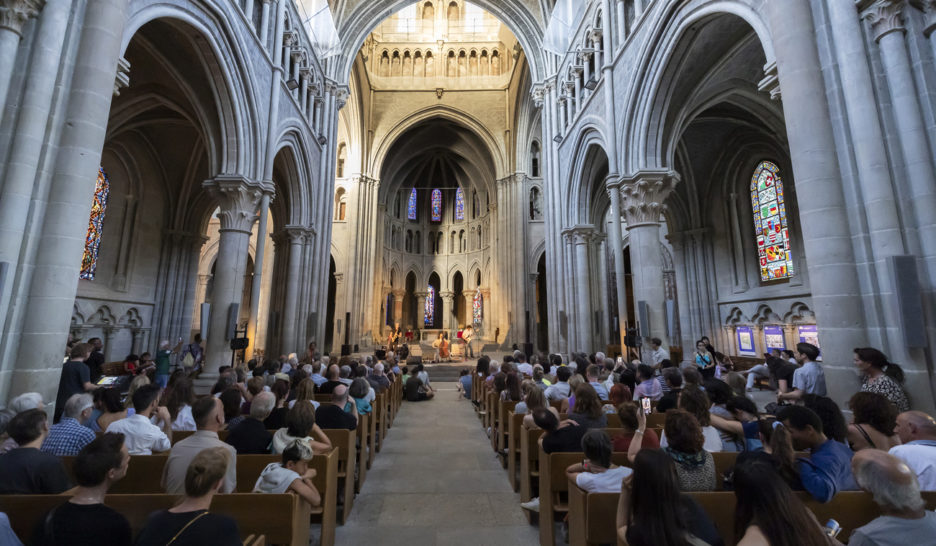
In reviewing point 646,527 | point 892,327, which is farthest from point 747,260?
point 646,527

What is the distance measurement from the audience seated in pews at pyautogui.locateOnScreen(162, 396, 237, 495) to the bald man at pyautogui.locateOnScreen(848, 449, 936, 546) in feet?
10.6

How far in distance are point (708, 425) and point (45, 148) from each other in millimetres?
6857

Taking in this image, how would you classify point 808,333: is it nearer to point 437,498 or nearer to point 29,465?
point 437,498

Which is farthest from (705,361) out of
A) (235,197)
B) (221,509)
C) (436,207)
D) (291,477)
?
(436,207)

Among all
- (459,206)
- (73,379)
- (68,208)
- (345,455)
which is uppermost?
(459,206)

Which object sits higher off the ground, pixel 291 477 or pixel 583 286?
pixel 583 286

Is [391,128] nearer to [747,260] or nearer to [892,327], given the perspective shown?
[747,260]

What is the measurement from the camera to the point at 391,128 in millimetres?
24609

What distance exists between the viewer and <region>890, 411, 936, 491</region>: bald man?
2.21 m

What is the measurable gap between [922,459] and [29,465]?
199 inches

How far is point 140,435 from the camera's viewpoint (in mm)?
3088

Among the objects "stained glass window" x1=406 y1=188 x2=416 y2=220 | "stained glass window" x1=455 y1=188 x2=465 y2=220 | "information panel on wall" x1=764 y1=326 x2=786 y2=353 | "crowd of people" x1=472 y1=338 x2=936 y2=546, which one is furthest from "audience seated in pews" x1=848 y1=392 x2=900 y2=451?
"stained glass window" x1=406 y1=188 x2=416 y2=220

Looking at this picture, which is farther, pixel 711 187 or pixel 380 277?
pixel 380 277

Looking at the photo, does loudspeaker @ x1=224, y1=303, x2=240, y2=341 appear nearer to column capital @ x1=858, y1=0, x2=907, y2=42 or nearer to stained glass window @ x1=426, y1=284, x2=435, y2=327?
column capital @ x1=858, y1=0, x2=907, y2=42
